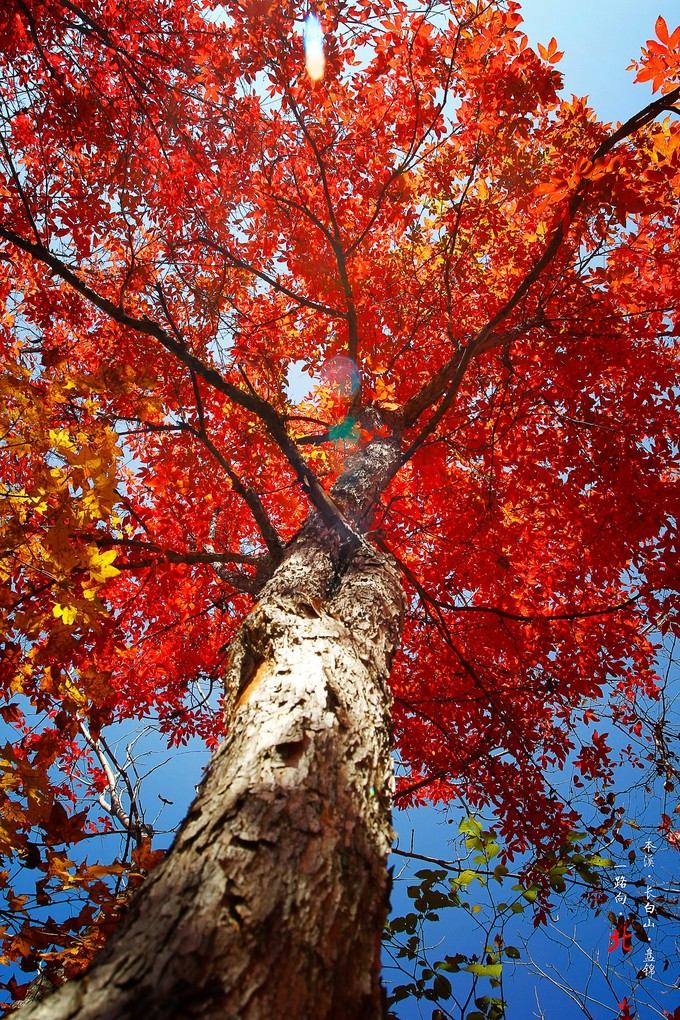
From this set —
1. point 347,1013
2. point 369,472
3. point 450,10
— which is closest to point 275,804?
point 347,1013

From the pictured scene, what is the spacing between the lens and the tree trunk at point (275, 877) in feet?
3.27

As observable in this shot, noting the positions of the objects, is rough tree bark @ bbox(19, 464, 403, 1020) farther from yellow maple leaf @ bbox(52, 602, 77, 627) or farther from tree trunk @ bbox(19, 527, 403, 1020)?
yellow maple leaf @ bbox(52, 602, 77, 627)

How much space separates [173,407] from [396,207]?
4812 mm

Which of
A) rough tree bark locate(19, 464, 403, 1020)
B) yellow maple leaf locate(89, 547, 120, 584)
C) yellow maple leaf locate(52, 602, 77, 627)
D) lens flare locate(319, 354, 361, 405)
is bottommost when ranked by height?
rough tree bark locate(19, 464, 403, 1020)

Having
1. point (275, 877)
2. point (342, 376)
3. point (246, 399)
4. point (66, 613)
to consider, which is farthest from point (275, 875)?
point (342, 376)

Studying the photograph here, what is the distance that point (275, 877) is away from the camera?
1.25 meters

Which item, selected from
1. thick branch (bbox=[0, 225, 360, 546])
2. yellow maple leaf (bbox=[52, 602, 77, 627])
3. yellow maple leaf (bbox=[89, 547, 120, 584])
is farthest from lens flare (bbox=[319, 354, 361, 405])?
yellow maple leaf (bbox=[52, 602, 77, 627])

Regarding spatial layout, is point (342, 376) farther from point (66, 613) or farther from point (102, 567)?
point (66, 613)

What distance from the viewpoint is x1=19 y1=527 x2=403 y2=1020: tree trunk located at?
1.00 meters

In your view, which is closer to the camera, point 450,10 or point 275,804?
point 275,804

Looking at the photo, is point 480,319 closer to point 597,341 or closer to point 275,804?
point 597,341

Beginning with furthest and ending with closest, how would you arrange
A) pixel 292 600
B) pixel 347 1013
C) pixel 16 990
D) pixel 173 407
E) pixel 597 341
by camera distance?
pixel 597 341 → pixel 173 407 → pixel 16 990 → pixel 292 600 → pixel 347 1013

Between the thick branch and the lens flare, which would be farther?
the lens flare

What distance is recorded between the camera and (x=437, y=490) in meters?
8.20
